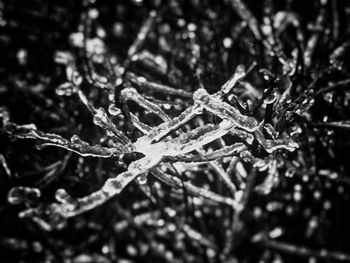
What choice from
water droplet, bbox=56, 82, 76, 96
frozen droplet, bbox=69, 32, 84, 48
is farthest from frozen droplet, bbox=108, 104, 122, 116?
frozen droplet, bbox=69, 32, 84, 48

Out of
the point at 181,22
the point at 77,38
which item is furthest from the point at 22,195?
the point at 181,22

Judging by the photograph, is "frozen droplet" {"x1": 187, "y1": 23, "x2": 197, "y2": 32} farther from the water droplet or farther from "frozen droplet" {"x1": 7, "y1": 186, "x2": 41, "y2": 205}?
"frozen droplet" {"x1": 7, "y1": 186, "x2": 41, "y2": 205}

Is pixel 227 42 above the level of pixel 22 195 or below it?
above

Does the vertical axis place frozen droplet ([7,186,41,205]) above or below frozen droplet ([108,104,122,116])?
below

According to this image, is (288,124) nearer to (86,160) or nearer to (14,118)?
(86,160)

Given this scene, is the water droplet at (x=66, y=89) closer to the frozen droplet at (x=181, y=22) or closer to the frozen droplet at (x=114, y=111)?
the frozen droplet at (x=114, y=111)

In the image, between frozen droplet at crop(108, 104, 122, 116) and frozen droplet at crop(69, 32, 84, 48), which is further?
frozen droplet at crop(69, 32, 84, 48)

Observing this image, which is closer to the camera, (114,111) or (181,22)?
(114,111)

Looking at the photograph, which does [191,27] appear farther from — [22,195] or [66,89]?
[22,195]

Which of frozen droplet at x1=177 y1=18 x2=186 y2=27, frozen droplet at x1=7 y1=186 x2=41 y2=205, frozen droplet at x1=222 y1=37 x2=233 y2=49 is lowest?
frozen droplet at x1=7 y1=186 x2=41 y2=205

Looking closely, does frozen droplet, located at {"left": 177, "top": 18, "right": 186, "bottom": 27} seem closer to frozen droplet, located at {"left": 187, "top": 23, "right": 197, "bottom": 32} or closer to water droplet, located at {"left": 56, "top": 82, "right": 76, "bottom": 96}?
frozen droplet, located at {"left": 187, "top": 23, "right": 197, "bottom": 32}
